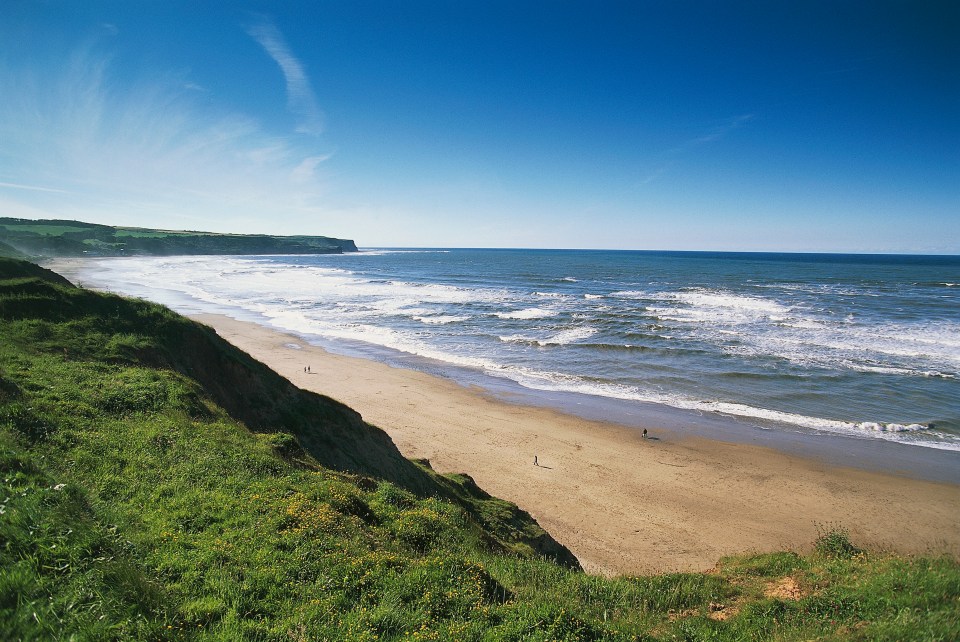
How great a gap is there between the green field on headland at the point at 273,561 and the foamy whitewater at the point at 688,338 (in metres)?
18.1

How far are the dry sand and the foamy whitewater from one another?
211 inches

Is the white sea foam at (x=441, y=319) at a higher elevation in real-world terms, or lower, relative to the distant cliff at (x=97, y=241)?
lower

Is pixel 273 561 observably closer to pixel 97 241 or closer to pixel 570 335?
pixel 570 335

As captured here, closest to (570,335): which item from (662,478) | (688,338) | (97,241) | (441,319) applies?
(688,338)

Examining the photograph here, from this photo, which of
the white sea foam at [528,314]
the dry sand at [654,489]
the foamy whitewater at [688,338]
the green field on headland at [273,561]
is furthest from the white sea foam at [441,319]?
the green field on headland at [273,561]

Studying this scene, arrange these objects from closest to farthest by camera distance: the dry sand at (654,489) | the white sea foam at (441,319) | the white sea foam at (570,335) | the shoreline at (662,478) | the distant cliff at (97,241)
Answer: the dry sand at (654,489)
the shoreline at (662,478)
the white sea foam at (570,335)
the white sea foam at (441,319)
the distant cliff at (97,241)

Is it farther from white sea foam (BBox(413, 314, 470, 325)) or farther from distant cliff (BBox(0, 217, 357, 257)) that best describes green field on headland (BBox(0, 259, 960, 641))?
distant cliff (BBox(0, 217, 357, 257))

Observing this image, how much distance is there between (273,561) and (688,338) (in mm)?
39496

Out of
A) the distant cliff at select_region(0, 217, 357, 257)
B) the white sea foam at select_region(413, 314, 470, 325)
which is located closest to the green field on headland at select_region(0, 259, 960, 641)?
the white sea foam at select_region(413, 314, 470, 325)

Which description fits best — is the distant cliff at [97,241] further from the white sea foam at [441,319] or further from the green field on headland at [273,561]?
the green field on headland at [273,561]

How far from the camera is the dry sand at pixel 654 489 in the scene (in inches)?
539

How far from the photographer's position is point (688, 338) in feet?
127

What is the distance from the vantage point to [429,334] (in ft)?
137

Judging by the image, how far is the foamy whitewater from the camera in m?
25.0
